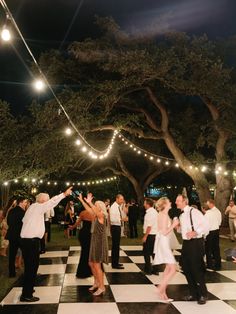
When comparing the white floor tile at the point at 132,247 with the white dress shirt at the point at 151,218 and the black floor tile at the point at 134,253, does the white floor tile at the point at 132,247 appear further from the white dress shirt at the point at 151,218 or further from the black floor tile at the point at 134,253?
the white dress shirt at the point at 151,218

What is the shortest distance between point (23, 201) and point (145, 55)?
8.03 meters

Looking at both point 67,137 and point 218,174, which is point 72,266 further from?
point 218,174

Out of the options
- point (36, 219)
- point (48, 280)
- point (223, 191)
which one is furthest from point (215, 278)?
point (223, 191)

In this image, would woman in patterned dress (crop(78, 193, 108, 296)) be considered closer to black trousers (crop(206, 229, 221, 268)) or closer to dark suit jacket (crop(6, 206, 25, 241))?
dark suit jacket (crop(6, 206, 25, 241))

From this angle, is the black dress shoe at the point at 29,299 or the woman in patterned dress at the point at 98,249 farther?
the woman in patterned dress at the point at 98,249

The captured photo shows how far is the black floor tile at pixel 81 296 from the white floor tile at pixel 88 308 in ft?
0.55

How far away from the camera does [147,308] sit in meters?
5.22

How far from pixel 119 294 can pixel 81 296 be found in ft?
1.95

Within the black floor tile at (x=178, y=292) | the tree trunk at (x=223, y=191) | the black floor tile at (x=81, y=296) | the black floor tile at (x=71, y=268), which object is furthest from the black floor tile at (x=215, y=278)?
the tree trunk at (x=223, y=191)

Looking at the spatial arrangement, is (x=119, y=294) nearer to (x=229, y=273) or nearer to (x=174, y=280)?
(x=174, y=280)

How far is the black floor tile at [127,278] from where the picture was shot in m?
6.73

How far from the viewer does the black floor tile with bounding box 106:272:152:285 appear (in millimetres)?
6727

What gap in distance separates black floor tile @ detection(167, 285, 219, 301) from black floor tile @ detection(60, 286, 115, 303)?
0.95 metres

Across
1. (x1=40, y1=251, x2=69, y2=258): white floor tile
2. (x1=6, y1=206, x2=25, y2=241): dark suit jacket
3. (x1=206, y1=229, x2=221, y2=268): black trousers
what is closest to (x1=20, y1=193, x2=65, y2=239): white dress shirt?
(x1=6, y1=206, x2=25, y2=241): dark suit jacket
